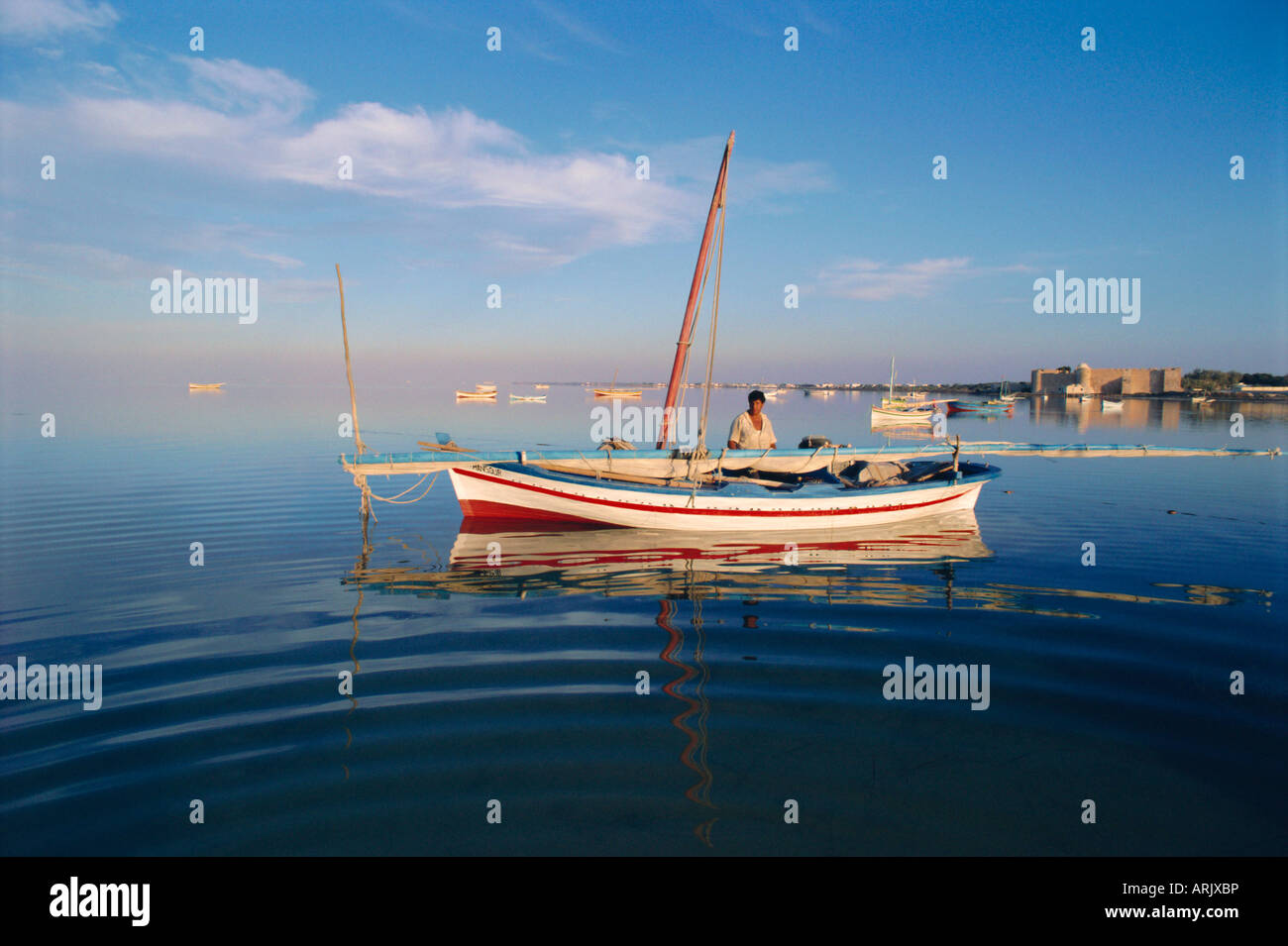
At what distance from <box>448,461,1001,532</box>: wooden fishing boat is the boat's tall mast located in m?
2.08

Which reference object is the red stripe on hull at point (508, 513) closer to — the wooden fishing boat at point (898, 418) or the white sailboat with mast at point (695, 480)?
the white sailboat with mast at point (695, 480)

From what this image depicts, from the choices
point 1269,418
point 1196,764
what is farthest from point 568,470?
point 1269,418

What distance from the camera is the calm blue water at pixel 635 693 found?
533cm

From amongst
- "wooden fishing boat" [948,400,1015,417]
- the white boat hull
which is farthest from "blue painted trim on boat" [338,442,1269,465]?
"wooden fishing boat" [948,400,1015,417]

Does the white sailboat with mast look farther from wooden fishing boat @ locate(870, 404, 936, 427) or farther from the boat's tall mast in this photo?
wooden fishing boat @ locate(870, 404, 936, 427)

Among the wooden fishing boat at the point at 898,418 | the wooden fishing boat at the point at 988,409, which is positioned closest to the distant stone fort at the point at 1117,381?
the wooden fishing boat at the point at 988,409

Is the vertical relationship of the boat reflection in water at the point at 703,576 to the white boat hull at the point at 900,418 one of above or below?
below

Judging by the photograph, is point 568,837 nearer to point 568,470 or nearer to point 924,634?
point 924,634

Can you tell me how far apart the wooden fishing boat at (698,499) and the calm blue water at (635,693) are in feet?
1.91

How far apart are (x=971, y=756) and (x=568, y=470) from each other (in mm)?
12329

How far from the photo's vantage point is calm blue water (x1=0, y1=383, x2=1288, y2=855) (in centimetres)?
533

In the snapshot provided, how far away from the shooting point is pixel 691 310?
1862 centimetres

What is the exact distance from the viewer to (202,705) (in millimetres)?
7191

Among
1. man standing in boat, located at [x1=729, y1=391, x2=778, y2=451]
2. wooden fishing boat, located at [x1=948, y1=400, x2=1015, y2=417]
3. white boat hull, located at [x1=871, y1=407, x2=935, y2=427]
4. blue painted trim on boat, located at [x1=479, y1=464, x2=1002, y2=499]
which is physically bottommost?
blue painted trim on boat, located at [x1=479, y1=464, x2=1002, y2=499]
